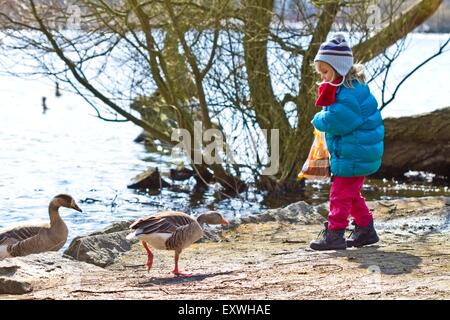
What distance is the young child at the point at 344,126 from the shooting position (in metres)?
7.59

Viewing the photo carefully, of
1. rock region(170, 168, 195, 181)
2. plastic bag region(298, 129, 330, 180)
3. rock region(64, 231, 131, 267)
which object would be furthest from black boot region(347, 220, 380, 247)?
rock region(170, 168, 195, 181)

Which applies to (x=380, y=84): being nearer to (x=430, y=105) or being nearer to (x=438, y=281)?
(x=438, y=281)

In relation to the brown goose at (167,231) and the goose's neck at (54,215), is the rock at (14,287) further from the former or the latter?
the goose's neck at (54,215)

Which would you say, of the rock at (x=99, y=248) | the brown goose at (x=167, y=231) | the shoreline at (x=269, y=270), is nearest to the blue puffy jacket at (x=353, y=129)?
the shoreline at (x=269, y=270)

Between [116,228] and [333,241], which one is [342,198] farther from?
[116,228]

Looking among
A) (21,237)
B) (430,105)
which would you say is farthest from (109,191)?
(430,105)

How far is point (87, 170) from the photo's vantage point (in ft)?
60.5

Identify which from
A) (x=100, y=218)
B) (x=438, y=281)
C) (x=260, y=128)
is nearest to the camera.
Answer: (x=438, y=281)

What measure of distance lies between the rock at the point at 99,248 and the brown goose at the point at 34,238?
0.39m

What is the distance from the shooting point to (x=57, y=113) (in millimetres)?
28219

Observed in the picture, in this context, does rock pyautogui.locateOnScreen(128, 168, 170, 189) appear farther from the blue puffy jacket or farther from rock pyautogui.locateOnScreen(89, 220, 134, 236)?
the blue puffy jacket

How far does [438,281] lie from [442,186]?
1072 centimetres

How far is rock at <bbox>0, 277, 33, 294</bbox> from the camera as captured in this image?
671cm

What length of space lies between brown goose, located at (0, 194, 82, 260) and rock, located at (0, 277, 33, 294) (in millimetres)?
1624
